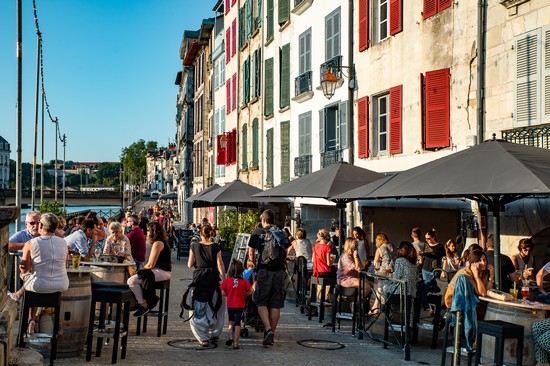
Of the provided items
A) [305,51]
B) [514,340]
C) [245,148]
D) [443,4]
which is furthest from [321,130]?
[514,340]

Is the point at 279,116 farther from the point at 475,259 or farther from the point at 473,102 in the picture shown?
the point at 475,259

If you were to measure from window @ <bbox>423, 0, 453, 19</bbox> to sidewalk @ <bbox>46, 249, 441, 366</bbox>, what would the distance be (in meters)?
6.79

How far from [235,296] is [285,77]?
15897mm

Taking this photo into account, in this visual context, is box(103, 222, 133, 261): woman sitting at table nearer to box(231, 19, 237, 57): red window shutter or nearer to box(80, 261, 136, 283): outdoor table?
box(80, 261, 136, 283): outdoor table

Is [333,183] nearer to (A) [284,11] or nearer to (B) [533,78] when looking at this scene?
(B) [533,78]

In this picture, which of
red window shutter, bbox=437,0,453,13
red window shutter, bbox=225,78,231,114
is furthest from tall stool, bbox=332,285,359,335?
red window shutter, bbox=225,78,231,114

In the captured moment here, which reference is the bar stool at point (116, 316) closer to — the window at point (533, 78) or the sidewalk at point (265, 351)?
the sidewalk at point (265, 351)

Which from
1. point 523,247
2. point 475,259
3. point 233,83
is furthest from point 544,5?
point 233,83

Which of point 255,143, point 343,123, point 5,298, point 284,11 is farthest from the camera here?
point 255,143

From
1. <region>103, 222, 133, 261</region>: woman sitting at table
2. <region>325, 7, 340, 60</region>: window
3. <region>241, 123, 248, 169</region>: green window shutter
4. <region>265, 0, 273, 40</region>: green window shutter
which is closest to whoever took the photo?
<region>103, 222, 133, 261</region>: woman sitting at table

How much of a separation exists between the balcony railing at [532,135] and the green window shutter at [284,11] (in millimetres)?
13642

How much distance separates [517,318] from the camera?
7.67 metres

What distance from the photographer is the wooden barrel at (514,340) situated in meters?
7.55

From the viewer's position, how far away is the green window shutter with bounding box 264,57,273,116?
27.0m
